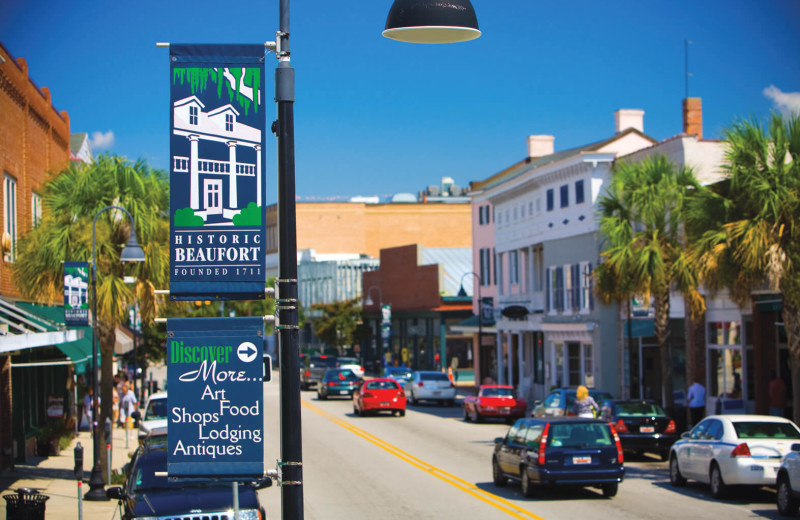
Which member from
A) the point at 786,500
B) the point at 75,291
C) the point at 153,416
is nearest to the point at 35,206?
the point at 153,416

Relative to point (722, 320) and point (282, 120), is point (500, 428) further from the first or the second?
point (282, 120)

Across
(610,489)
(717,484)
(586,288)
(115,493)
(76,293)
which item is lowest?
(610,489)

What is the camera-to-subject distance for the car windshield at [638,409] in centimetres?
2547

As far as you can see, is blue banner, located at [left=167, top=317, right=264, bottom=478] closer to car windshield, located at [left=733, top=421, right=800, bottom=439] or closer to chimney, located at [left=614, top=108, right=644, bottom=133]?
car windshield, located at [left=733, top=421, right=800, bottom=439]

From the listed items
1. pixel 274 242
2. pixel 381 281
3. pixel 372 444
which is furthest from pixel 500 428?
pixel 274 242

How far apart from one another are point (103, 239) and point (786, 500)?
16145 millimetres

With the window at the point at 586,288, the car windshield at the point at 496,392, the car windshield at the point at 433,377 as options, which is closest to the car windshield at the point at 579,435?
the car windshield at the point at 496,392

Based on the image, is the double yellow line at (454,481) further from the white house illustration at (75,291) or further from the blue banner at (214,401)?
the blue banner at (214,401)

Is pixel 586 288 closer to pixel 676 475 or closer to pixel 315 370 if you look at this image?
pixel 315 370

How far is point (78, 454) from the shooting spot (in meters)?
19.5

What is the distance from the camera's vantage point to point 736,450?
1814 cm

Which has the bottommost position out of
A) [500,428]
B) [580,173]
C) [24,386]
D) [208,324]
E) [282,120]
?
[500,428]

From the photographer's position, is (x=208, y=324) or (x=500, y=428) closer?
(x=208, y=324)

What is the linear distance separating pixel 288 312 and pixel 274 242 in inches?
4740
